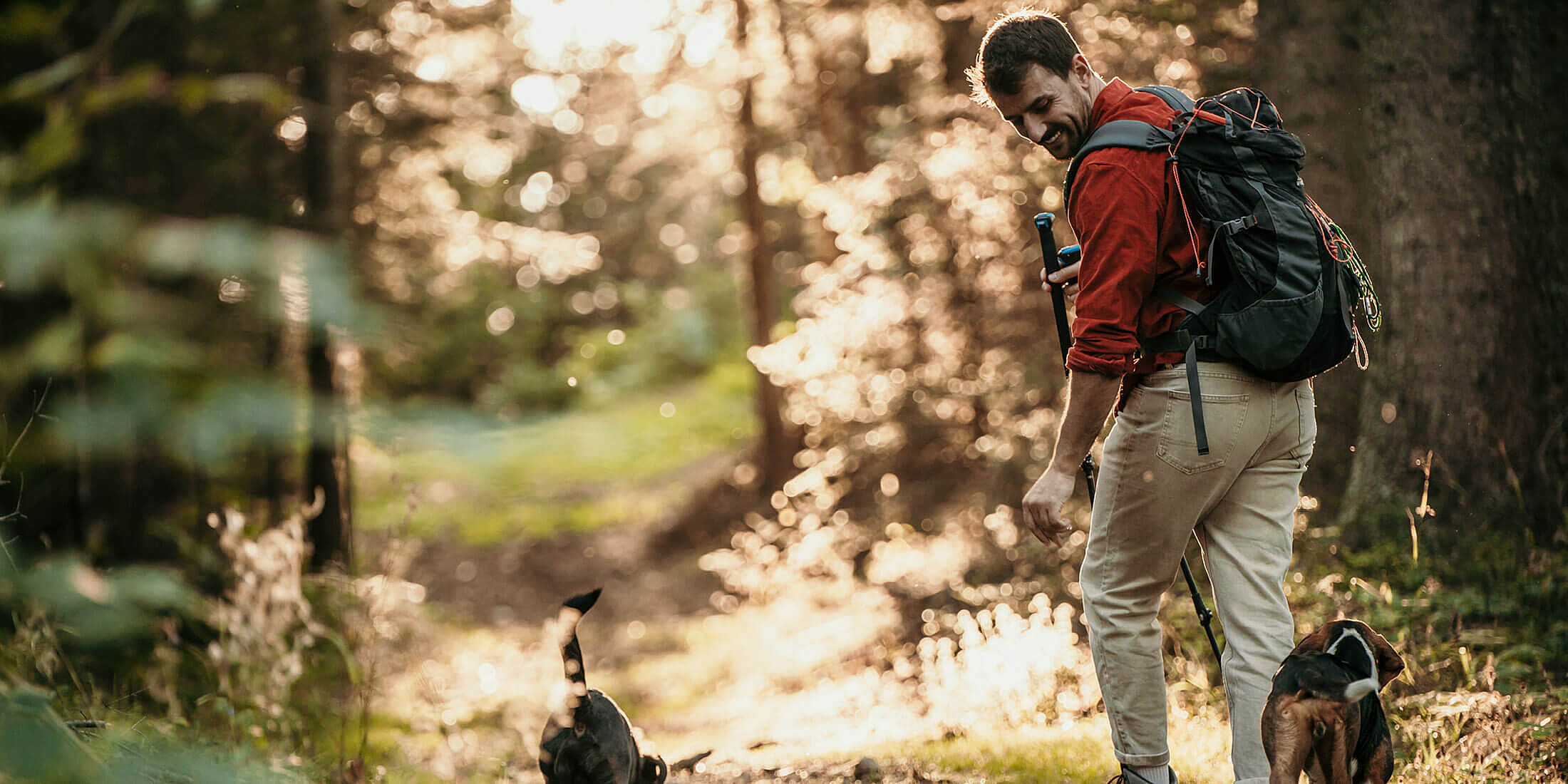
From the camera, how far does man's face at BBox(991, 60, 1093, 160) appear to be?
3025 millimetres

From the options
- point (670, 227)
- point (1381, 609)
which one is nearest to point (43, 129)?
point (1381, 609)

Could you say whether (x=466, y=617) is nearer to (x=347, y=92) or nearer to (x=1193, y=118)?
(x=347, y=92)

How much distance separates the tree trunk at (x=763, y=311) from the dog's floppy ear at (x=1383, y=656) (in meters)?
12.7

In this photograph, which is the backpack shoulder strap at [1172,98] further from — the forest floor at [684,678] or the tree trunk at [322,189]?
the tree trunk at [322,189]

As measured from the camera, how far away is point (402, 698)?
8492 millimetres

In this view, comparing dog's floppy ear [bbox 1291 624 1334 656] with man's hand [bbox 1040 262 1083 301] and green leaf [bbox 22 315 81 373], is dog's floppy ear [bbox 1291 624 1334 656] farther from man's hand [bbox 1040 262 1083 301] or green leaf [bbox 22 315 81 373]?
green leaf [bbox 22 315 81 373]

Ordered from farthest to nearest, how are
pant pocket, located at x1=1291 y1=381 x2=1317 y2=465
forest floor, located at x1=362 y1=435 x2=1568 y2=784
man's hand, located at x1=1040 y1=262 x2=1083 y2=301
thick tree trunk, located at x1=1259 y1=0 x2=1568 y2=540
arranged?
thick tree trunk, located at x1=1259 y1=0 x2=1568 y2=540 < forest floor, located at x1=362 y1=435 x2=1568 y2=784 < man's hand, located at x1=1040 y1=262 x2=1083 y2=301 < pant pocket, located at x1=1291 y1=381 x2=1317 y2=465

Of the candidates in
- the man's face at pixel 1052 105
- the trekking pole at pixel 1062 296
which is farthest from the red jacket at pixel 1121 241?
the trekking pole at pixel 1062 296

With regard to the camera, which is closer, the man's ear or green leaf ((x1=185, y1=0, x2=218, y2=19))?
green leaf ((x1=185, y1=0, x2=218, y2=19))

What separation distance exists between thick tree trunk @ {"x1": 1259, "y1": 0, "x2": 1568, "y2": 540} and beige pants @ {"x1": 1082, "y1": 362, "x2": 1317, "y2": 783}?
12.4 ft

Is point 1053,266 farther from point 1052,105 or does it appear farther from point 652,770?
point 652,770

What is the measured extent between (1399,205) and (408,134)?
8.79m

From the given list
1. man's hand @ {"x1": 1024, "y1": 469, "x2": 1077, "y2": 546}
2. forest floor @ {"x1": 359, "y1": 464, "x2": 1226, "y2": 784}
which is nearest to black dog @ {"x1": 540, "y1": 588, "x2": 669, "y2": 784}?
forest floor @ {"x1": 359, "y1": 464, "x2": 1226, "y2": 784}

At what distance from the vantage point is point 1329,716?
9.12 feet
